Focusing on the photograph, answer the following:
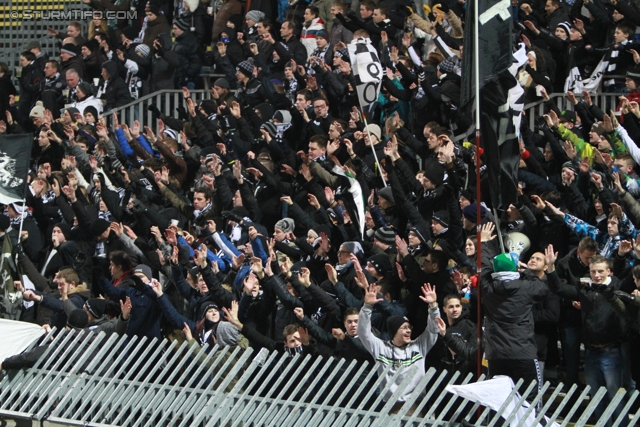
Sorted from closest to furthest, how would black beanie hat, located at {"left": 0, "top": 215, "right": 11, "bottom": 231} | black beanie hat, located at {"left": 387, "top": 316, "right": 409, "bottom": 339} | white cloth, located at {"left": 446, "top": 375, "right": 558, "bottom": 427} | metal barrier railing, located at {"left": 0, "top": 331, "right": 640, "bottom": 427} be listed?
white cloth, located at {"left": 446, "top": 375, "right": 558, "bottom": 427}, metal barrier railing, located at {"left": 0, "top": 331, "right": 640, "bottom": 427}, black beanie hat, located at {"left": 387, "top": 316, "right": 409, "bottom": 339}, black beanie hat, located at {"left": 0, "top": 215, "right": 11, "bottom": 231}

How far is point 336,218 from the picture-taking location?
48.7ft

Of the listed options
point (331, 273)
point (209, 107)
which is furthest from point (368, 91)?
point (331, 273)

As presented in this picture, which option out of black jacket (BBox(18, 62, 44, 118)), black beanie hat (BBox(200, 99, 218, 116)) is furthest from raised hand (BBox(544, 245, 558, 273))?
black jacket (BBox(18, 62, 44, 118))

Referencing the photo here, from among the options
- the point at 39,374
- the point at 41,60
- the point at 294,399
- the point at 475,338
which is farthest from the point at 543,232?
the point at 41,60

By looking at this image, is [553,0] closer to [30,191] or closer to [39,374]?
[30,191]

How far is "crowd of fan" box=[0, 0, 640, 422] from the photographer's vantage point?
11781mm

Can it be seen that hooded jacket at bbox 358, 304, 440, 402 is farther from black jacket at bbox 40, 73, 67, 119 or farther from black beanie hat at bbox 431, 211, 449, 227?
black jacket at bbox 40, 73, 67, 119

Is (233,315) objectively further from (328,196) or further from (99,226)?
(99,226)

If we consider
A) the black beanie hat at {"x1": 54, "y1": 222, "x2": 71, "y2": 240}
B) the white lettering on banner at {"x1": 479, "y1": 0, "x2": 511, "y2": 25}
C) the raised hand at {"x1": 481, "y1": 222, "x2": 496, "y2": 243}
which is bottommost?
the black beanie hat at {"x1": 54, "y1": 222, "x2": 71, "y2": 240}

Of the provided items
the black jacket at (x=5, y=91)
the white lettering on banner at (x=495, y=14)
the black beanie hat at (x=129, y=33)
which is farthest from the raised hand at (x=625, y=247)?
the black jacket at (x=5, y=91)

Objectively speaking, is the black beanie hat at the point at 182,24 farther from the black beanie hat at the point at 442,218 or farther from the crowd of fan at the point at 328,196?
the black beanie hat at the point at 442,218

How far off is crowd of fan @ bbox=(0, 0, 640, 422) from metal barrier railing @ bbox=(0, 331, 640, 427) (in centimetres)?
34

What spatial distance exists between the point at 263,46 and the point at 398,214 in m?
5.78

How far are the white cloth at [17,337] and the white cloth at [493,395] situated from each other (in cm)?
429
